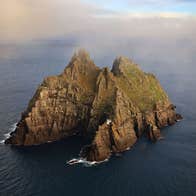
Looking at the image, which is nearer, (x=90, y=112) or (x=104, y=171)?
(x=104, y=171)

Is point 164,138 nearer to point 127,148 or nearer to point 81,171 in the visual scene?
point 127,148

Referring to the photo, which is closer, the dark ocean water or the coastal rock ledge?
the dark ocean water

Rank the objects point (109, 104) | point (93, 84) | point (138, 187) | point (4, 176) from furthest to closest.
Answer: point (93, 84) < point (109, 104) < point (4, 176) < point (138, 187)

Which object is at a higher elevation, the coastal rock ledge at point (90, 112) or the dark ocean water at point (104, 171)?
the coastal rock ledge at point (90, 112)

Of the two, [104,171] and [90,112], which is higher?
[90,112]

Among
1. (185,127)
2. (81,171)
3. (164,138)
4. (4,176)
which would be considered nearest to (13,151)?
(4,176)

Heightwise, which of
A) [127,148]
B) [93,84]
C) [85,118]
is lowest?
[127,148]

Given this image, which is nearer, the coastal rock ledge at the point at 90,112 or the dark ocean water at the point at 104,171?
the dark ocean water at the point at 104,171

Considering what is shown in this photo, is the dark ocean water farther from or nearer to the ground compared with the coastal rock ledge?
nearer to the ground
